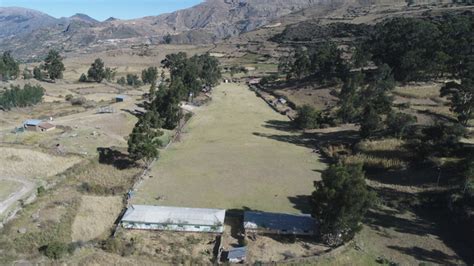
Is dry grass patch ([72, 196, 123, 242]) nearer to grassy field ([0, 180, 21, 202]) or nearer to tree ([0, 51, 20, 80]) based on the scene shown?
grassy field ([0, 180, 21, 202])

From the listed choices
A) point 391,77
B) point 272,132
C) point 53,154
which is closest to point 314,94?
point 391,77

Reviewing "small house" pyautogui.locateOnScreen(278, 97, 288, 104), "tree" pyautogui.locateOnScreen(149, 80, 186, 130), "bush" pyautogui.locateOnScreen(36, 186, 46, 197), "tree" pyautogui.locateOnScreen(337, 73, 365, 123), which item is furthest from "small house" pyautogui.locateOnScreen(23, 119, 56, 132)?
"small house" pyautogui.locateOnScreen(278, 97, 288, 104)

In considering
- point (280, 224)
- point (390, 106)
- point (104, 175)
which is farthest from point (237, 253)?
point (390, 106)

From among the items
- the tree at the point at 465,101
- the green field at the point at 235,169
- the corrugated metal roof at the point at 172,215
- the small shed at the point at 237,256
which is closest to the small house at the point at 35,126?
the green field at the point at 235,169

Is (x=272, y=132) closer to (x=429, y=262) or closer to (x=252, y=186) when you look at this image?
(x=252, y=186)

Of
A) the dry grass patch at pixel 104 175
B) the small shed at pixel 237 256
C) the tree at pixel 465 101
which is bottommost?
the small shed at pixel 237 256

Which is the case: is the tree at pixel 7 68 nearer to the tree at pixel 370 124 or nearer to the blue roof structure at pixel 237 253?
the tree at pixel 370 124
